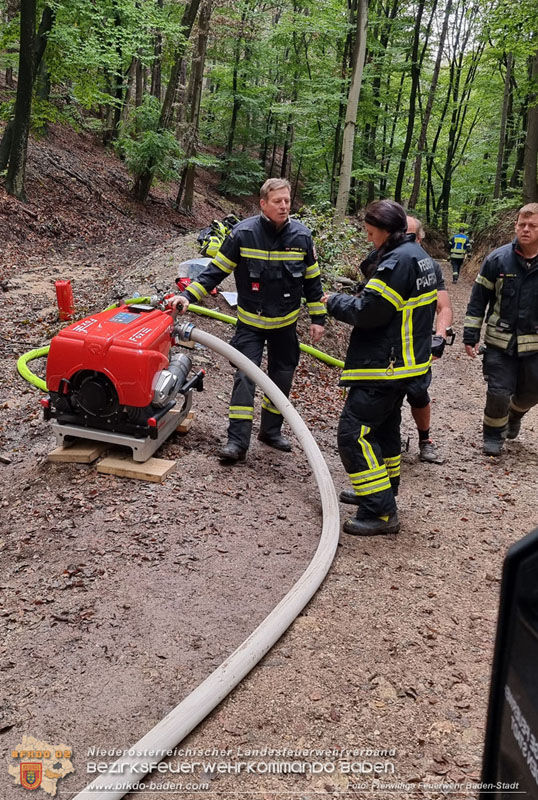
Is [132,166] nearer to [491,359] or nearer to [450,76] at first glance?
[491,359]

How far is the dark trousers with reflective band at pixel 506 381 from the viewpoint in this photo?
18.1 ft

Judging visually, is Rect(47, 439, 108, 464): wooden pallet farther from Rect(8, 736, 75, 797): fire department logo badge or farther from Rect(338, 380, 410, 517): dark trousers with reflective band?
Rect(8, 736, 75, 797): fire department logo badge

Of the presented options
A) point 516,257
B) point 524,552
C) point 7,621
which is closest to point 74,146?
point 516,257

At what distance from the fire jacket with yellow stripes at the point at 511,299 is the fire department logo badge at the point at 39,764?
482 cm

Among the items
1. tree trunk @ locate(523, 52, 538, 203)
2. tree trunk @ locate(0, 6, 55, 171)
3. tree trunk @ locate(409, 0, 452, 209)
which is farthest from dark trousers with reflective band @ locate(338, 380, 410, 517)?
tree trunk @ locate(409, 0, 452, 209)

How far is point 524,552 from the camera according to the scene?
3.30 feet

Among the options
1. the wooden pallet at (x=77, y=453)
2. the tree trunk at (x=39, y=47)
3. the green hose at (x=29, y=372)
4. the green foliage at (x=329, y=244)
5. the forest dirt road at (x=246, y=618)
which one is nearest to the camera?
the forest dirt road at (x=246, y=618)

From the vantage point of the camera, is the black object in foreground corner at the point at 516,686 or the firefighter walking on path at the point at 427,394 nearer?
the black object in foreground corner at the point at 516,686

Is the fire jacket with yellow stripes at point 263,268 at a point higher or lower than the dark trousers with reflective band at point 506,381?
higher

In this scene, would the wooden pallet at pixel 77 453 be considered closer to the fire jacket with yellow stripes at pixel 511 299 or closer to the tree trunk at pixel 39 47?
the fire jacket with yellow stripes at pixel 511 299

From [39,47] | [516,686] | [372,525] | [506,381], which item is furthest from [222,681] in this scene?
[39,47]

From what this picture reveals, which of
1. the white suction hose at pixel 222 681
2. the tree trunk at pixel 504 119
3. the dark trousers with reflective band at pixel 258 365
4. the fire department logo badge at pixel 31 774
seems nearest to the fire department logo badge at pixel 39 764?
the fire department logo badge at pixel 31 774

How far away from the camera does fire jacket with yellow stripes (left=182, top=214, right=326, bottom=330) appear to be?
15.0 ft

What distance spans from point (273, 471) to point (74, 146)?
20616 millimetres
